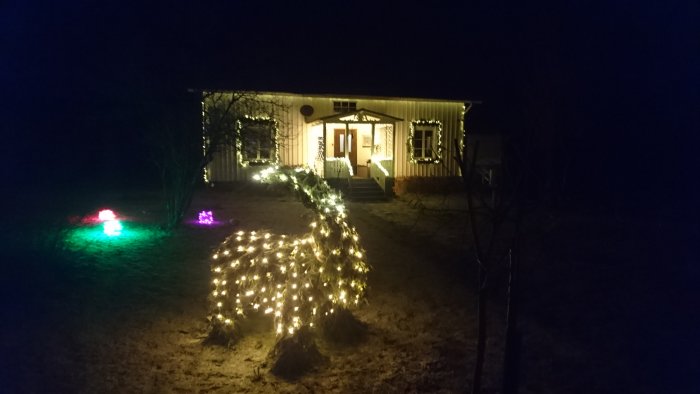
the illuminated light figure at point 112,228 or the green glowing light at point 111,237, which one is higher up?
the illuminated light figure at point 112,228

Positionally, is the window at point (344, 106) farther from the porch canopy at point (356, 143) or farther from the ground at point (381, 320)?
the ground at point (381, 320)

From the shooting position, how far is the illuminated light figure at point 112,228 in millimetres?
10290

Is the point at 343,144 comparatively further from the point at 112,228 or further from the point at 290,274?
the point at 290,274

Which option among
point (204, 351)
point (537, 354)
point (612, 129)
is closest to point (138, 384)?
point (204, 351)

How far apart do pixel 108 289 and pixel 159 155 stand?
6.67m

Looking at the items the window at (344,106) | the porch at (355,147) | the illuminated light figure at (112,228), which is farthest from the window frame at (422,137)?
the illuminated light figure at (112,228)

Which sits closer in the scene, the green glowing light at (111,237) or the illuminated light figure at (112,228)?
the green glowing light at (111,237)

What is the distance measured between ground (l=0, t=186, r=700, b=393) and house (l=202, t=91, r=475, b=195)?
25.2 ft

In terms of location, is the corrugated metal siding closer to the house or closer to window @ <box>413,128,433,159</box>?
the house

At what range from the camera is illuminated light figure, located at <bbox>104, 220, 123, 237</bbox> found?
10290mm

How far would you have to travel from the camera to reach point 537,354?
5031 mm

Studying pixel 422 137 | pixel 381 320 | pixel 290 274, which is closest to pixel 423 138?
pixel 422 137

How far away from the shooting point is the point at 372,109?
1958 centimetres

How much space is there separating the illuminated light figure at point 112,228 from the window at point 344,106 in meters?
10.5
